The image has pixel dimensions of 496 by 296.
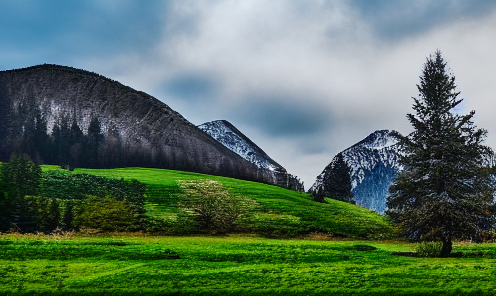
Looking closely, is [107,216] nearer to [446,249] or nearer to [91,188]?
[91,188]

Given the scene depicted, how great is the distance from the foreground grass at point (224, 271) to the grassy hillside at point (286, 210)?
17.9m

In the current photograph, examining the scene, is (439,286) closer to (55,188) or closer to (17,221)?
(17,221)

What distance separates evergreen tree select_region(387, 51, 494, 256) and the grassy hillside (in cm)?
1704

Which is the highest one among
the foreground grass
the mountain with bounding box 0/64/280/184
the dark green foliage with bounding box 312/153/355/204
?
the mountain with bounding box 0/64/280/184

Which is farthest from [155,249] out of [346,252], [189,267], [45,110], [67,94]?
[67,94]

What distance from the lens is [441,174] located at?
2788cm

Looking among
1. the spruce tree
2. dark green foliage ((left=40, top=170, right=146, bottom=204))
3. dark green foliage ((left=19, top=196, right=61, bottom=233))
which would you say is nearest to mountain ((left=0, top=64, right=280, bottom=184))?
the spruce tree

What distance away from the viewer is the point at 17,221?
1388 inches

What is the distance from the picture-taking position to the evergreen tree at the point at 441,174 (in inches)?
1045

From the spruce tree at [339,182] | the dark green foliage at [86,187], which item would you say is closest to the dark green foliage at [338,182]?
the spruce tree at [339,182]

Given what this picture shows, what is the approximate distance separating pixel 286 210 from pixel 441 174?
82.1 feet

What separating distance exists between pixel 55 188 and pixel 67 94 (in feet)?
134

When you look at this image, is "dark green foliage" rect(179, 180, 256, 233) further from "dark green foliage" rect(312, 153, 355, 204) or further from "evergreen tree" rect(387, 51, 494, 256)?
"dark green foliage" rect(312, 153, 355, 204)

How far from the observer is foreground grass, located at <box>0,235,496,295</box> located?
1788cm
